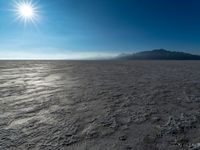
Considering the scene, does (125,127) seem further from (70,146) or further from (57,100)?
(57,100)

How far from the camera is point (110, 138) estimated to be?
10.5ft

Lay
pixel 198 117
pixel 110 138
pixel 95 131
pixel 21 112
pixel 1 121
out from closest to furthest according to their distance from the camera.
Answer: pixel 110 138 < pixel 95 131 < pixel 1 121 < pixel 198 117 < pixel 21 112

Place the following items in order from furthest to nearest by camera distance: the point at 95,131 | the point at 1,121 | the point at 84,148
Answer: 1. the point at 1,121
2. the point at 95,131
3. the point at 84,148

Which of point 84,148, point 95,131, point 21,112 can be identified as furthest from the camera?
point 21,112

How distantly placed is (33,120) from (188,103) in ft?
14.5

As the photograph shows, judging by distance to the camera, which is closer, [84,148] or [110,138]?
[84,148]

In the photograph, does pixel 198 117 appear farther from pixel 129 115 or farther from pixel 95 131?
pixel 95 131

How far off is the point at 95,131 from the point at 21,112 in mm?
2118

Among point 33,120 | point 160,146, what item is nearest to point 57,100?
point 33,120

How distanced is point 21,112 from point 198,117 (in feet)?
14.0

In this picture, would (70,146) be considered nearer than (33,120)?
Yes

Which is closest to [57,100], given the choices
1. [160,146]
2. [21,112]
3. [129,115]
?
[21,112]

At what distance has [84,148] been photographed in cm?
286

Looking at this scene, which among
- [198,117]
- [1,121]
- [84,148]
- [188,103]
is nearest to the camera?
[84,148]
